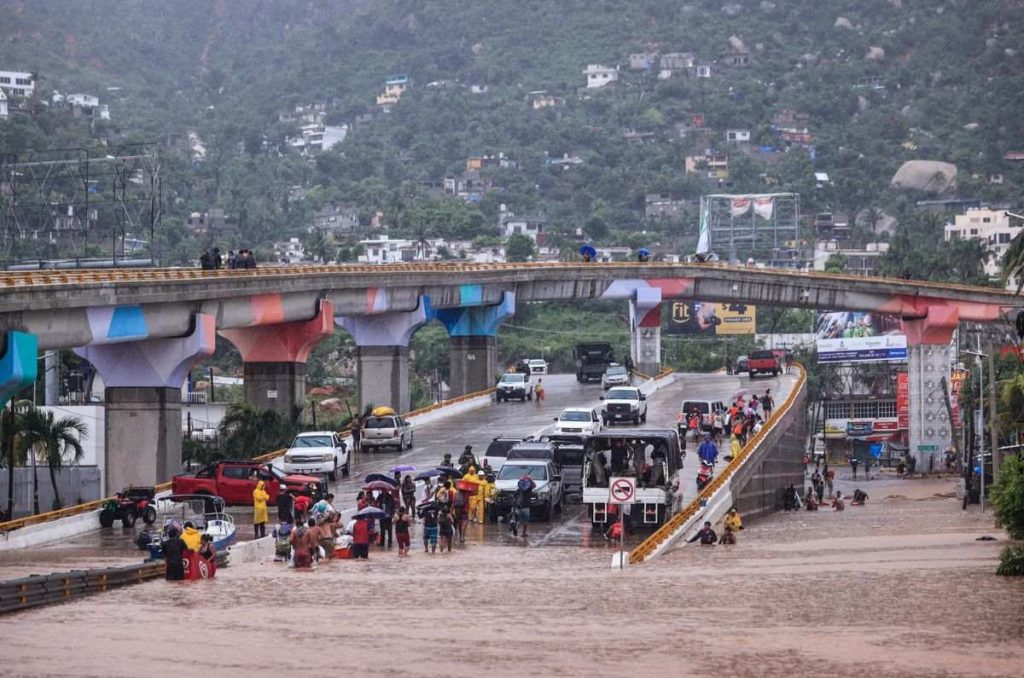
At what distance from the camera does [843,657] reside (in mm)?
24656

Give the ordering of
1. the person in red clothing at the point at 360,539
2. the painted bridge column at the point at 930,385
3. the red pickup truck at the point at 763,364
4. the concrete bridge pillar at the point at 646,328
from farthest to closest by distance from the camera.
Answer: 1. the concrete bridge pillar at the point at 646,328
2. the painted bridge column at the point at 930,385
3. the red pickup truck at the point at 763,364
4. the person in red clothing at the point at 360,539

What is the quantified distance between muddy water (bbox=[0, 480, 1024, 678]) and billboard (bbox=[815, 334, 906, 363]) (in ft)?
325

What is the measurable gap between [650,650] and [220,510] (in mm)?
21535

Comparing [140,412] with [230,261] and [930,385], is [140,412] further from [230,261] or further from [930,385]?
[930,385]

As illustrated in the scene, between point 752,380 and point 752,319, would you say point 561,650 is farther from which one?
point 752,319

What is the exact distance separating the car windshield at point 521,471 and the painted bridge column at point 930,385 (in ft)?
194

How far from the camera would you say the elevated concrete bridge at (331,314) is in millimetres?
56344

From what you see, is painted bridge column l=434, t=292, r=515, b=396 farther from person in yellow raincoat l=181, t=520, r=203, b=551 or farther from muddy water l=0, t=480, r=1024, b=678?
person in yellow raincoat l=181, t=520, r=203, b=551

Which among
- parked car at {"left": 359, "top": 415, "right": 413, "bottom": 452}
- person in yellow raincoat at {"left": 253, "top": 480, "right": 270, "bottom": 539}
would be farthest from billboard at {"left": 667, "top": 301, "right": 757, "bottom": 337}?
person in yellow raincoat at {"left": 253, "top": 480, "right": 270, "bottom": 539}

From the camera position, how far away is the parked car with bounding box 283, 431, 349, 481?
178 feet

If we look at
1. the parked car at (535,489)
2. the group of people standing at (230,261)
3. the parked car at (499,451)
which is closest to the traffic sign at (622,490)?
the parked car at (535,489)

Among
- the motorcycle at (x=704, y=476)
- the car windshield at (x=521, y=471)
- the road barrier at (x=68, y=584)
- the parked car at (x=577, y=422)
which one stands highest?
the parked car at (x=577, y=422)

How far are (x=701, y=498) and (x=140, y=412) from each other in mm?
23163

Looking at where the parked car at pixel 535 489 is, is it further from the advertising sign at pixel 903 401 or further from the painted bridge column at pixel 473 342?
the advertising sign at pixel 903 401
